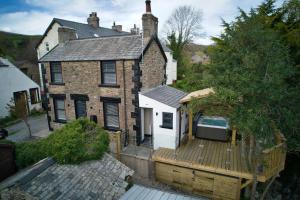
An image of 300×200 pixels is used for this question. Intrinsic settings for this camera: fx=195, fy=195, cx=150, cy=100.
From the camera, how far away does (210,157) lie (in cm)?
1010

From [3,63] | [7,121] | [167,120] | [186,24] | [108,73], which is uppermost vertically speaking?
[186,24]

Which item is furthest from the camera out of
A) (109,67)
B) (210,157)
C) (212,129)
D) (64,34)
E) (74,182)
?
(64,34)

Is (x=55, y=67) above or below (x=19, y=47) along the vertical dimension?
below

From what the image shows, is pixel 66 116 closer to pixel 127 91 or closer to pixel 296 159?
pixel 127 91

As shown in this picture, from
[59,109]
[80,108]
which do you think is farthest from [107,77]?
[59,109]

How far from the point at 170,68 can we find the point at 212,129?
16195 millimetres

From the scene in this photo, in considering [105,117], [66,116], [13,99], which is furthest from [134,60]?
[13,99]

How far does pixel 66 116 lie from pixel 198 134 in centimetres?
940

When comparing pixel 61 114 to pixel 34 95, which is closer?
pixel 61 114

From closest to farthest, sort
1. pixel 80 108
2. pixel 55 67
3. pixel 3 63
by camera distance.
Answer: pixel 80 108 → pixel 55 67 → pixel 3 63

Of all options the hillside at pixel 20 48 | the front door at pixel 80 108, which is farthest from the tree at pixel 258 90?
the hillside at pixel 20 48

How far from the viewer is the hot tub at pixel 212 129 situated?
39.3 ft

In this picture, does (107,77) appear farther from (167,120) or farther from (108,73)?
(167,120)

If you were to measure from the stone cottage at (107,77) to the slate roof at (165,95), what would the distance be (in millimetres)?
518
